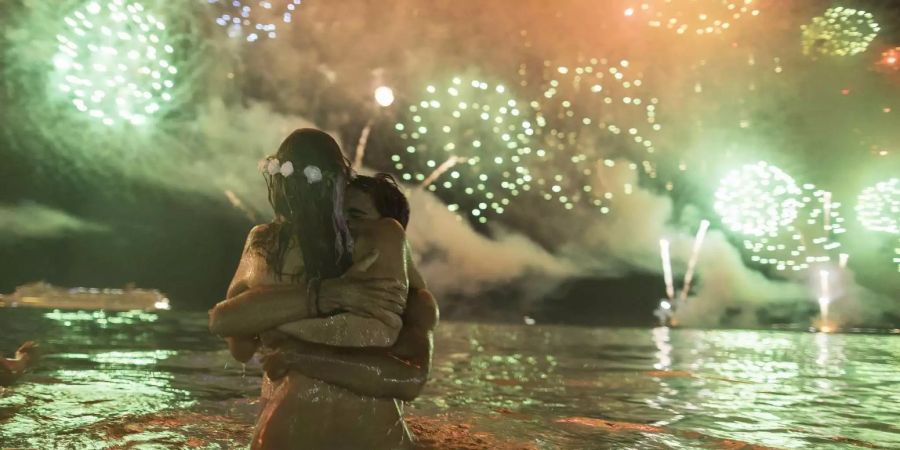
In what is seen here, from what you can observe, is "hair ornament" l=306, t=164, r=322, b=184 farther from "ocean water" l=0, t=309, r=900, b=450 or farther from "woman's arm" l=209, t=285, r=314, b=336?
"ocean water" l=0, t=309, r=900, b=450

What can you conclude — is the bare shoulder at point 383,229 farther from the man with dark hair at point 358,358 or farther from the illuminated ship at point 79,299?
the illuminated ship at point 79,299

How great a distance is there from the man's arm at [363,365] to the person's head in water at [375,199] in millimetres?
698

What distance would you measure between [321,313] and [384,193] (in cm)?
90

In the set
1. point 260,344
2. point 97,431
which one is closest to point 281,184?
point 260,344

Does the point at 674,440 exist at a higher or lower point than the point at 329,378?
lower

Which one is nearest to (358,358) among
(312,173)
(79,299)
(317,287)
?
(317,287)

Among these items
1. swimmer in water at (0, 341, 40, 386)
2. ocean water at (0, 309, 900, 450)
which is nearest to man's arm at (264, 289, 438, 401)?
ocean water at (0, 309, 900, 450)

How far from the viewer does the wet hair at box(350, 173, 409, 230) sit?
351 cm

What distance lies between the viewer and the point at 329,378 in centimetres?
303

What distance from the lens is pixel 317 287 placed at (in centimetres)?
287

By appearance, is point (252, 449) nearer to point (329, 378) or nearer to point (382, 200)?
point (329, 378)

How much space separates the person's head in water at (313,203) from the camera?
292cm

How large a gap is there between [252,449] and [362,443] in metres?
0.54

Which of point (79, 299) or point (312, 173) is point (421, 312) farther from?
point (79, 299)
